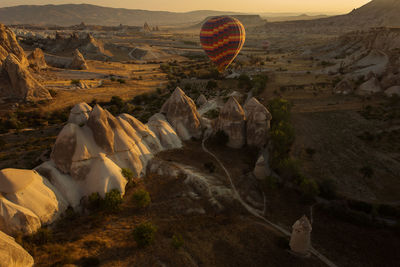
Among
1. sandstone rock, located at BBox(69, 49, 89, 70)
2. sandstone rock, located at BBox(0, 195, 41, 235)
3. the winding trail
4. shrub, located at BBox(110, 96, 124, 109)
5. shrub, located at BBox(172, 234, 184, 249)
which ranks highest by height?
sandstone rock, located at BBox(69, 49, 89, 70)

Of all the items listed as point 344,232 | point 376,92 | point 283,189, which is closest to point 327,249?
point 344,232

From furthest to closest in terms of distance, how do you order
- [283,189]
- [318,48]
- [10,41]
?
[318,48]
[10,41]
[283,189]

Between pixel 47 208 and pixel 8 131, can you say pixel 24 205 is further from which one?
pixel 8 131

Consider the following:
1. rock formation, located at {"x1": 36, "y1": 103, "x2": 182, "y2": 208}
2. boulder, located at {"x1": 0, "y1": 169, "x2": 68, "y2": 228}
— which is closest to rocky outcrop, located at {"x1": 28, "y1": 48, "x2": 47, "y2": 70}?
rock formation, located at {"x1": 36, "y1": 103, "x2": 182, "y2": 208}

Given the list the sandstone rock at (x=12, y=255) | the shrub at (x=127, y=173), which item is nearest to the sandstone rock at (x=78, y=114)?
the shrub at (x=127, y=173)

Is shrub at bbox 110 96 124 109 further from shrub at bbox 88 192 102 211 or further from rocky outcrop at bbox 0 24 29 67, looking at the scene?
shrub at bbox 88 192 102 211

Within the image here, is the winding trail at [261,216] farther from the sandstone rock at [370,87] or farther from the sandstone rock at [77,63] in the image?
the sandstone rock at [77,63]
